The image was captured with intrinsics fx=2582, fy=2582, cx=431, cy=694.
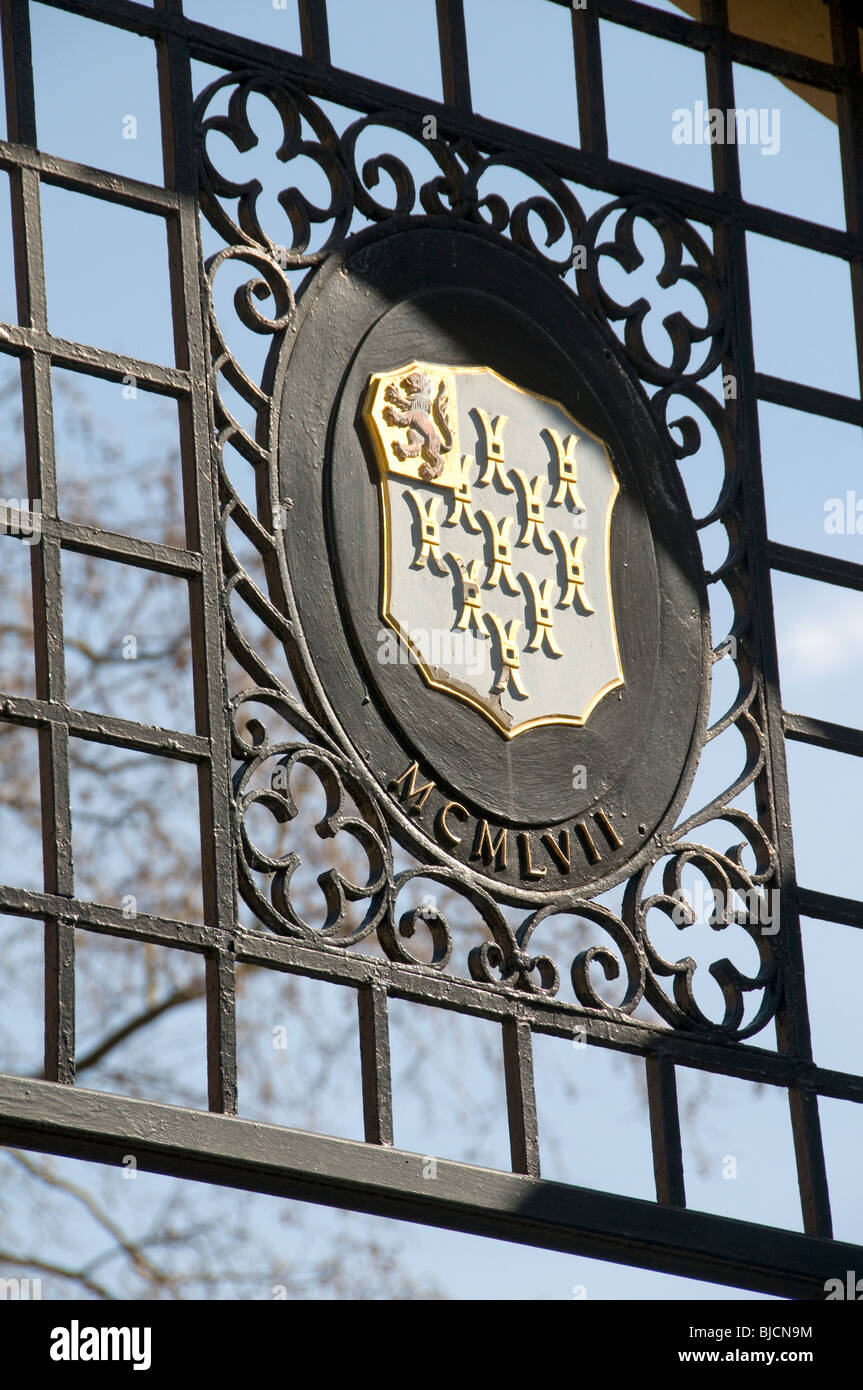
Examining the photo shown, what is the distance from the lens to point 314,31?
5.51 meters

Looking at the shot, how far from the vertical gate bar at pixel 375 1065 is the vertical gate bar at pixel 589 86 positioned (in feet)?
7.01

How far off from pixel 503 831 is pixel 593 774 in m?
0.28

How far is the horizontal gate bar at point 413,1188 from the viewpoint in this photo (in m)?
4.40

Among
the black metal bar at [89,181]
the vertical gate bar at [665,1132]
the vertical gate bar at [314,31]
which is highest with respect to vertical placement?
the vertical gate bar at [314,31]

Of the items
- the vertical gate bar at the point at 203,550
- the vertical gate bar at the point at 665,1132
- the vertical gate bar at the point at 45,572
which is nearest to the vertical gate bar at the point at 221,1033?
the vertical gate bar at the point at 203,550

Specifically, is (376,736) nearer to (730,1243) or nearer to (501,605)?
(501,605)

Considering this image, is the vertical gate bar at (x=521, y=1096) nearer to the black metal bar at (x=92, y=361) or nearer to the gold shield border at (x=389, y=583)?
the gold shield border at (x=389, y=583)

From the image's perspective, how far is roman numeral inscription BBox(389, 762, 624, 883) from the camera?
512 centimetres

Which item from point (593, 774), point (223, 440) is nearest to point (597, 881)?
point (593, 774)

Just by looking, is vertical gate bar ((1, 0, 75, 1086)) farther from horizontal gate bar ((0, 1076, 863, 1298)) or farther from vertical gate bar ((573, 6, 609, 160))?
vertical gate bar ((573, 6, 609, 160))

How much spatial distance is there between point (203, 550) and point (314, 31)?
128 cm

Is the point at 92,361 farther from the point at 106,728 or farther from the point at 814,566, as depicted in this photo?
the point at 814,566

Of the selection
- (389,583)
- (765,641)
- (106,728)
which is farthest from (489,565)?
(106,728)

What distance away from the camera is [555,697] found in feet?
17.6
